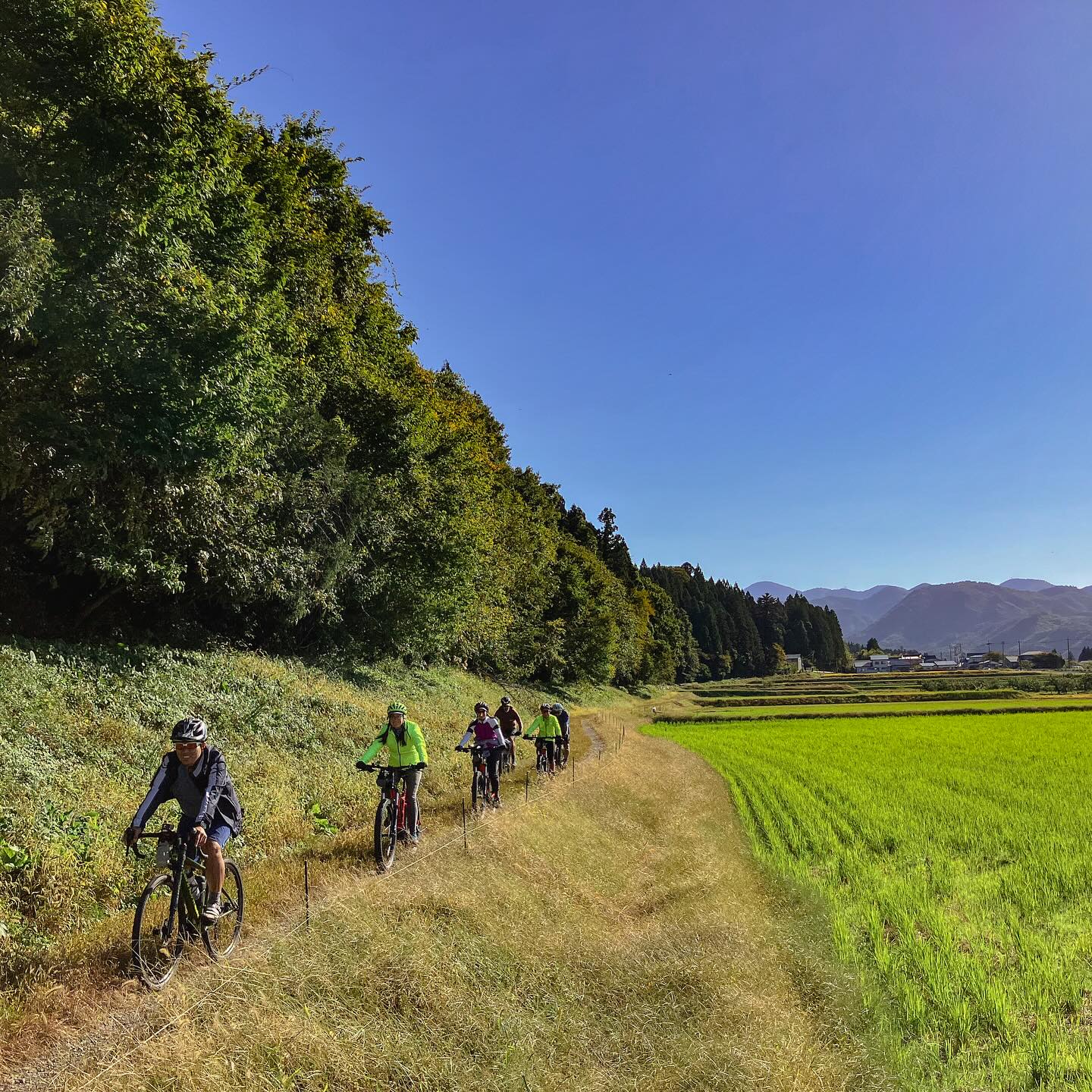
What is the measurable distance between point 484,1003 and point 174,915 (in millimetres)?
3003

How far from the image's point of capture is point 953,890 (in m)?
11.0

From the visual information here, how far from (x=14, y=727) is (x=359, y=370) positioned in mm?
15223

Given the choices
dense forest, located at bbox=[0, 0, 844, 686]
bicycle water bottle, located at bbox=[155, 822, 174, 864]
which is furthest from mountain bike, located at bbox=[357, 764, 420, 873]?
dense forest, located at bbox=[0, 0, 844, 686]

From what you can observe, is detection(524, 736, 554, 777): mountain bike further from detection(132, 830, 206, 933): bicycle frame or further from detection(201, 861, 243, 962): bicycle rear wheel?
detection(132, 830, 206, 933): bicycle frame

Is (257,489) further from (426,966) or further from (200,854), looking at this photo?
(426,966)

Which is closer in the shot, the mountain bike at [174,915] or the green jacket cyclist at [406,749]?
the mountain bike at [174,915]

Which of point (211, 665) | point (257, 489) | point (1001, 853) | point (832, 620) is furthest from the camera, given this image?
point (832, 620)

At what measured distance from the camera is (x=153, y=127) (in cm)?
1114

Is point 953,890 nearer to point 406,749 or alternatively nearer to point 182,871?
point 406,749

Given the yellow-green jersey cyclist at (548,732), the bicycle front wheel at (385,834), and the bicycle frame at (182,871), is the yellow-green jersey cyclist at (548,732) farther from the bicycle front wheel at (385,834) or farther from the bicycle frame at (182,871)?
the bicycle frame at (182,871)

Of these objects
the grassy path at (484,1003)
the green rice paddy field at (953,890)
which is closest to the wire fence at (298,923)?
the grassy path at (484,1003)

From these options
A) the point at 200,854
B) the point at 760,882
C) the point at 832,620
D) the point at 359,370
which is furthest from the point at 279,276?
the point at 832,620

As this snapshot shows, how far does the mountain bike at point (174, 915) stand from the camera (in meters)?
5.66

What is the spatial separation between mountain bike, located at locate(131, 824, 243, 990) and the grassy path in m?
0.28
